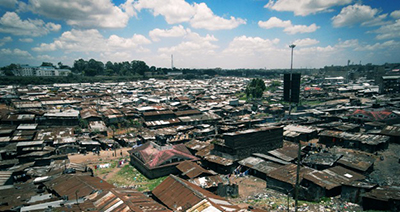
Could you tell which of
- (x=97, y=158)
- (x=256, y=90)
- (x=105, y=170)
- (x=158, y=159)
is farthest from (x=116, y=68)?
(x=158, y=159)

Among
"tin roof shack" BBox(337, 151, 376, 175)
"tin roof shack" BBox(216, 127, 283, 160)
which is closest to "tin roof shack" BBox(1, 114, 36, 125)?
"tin roof shack" BBox(216, 127, 283, 160)

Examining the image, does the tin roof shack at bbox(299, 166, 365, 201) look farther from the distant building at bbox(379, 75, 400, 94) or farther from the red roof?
the distant building at bbox(379, 75, 400, 94)

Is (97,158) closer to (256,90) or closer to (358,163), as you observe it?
(358,163)

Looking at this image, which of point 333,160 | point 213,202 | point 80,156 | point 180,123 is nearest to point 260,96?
point 180,123

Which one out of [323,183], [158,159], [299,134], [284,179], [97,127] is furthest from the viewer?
[97,127]

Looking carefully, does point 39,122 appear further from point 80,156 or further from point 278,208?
point 278,208
